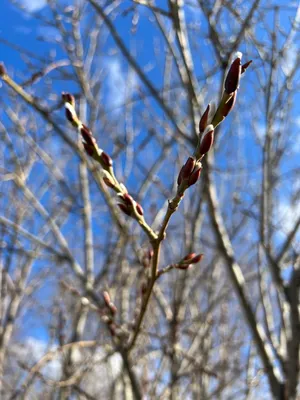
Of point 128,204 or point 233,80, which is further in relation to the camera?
point 128,204

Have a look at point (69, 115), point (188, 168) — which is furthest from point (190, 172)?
point (69, 115)

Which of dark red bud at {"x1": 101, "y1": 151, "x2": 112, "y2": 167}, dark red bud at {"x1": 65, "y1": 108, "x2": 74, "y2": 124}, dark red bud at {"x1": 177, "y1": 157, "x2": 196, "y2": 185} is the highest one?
dark red bud at {"x1": 65, "y1": 108, "x2": 74, "y2": 124}

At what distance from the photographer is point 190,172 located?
56cm

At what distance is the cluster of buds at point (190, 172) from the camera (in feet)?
1.84

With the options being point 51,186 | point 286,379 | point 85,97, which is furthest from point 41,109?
point 51,186

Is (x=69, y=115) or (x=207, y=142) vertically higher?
(x=69, y=115)

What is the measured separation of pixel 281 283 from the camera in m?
1.52

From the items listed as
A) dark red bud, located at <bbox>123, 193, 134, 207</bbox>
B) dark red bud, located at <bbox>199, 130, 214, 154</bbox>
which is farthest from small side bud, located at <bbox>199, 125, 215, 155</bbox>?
dark red bud, located at <bbox>123, 193, 134, 207</bbox>

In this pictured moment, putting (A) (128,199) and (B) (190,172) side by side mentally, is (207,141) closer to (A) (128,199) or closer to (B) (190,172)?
(B) (190,172)

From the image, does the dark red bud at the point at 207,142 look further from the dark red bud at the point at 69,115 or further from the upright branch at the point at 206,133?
the dark red bud at the point at 69,115

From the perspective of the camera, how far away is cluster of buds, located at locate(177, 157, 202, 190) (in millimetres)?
560

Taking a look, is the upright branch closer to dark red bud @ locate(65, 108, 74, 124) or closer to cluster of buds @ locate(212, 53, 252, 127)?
cluster of buds @ locate(212, 53, 252, 127)

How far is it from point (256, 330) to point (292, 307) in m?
0.14

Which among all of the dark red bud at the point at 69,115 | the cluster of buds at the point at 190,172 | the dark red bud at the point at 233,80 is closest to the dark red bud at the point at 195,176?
the cluster of buds at the point at 190,172
